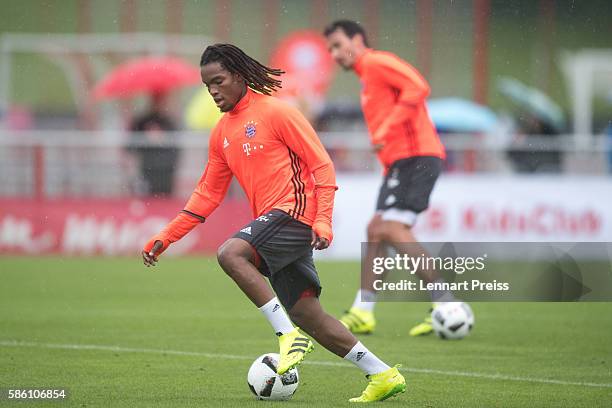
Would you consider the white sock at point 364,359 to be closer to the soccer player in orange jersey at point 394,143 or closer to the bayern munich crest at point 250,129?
the bayern munich crest at point 250,129

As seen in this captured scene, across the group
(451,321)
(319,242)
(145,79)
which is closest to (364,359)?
(319,242)

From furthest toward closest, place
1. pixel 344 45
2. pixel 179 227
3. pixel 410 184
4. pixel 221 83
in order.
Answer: pixel 344 45
pixel 410 184
pixel 179 227
pixel 221 83

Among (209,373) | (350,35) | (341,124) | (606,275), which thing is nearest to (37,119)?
(341,124)

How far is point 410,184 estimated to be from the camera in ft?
35.2

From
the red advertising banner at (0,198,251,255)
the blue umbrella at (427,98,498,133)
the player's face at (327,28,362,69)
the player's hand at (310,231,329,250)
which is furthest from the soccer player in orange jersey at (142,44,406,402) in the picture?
the blue umbrella at (427,98,498,133)

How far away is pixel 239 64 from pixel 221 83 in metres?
0.17

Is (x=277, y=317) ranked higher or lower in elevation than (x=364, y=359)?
higher

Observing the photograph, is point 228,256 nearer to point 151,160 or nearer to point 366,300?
point 366,300

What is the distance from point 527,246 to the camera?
60.7 feet

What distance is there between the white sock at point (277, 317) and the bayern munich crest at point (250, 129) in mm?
989

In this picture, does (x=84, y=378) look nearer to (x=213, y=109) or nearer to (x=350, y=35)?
(x=350, y=35)

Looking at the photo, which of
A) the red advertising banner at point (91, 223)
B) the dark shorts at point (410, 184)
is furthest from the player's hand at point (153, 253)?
the red advertising banner at point (91, 223)

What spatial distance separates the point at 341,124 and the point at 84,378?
1949cm

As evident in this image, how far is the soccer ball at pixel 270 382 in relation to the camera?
717cm
